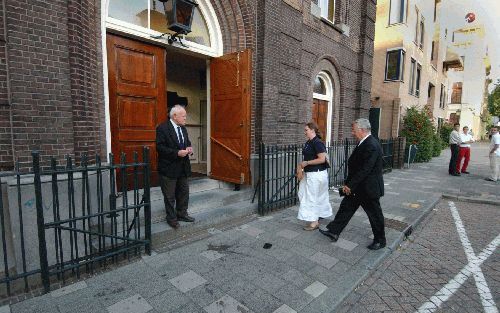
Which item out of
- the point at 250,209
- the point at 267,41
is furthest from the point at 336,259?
the point at 267,41

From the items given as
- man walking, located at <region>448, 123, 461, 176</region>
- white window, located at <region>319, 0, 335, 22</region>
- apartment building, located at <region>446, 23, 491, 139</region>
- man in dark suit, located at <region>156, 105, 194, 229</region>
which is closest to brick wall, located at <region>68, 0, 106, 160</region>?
man in dark suit, located at <region>156, 105, 194, 229</region>

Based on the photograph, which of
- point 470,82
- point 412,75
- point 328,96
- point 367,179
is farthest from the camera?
point 470,82

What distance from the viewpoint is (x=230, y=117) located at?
588cm

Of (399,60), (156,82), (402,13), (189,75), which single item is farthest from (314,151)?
(402,13)

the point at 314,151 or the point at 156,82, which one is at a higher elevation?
the point at 156,82

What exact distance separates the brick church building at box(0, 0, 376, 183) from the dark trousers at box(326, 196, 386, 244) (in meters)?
2.26

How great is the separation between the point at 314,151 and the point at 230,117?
7.60 feet

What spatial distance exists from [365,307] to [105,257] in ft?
9.79

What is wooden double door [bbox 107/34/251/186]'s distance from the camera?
4.57m

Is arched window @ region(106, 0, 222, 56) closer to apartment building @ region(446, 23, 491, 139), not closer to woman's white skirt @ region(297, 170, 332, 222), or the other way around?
woman's white skirt @ region(297, 170, 332, 222)

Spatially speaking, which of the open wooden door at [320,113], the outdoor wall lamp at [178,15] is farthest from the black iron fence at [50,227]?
the open wooden door at [320,113]

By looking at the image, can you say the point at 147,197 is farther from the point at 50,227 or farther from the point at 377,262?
the point at 377,262

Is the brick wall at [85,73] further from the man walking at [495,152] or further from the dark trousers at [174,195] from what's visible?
the man walking at [495,152]

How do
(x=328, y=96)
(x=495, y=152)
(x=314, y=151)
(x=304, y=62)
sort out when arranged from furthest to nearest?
(x=328, y=96)
(x=495, y=152)
(x=304, y=62)
(x=314, y=151)
